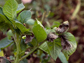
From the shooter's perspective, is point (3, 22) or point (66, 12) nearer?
point (3, 22)

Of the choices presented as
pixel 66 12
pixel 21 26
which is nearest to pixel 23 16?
pixel 21 26

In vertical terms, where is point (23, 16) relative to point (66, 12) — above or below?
above

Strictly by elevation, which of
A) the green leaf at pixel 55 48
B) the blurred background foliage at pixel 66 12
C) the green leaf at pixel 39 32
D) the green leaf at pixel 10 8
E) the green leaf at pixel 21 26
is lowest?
the blurred background foliage at pixel 66 12

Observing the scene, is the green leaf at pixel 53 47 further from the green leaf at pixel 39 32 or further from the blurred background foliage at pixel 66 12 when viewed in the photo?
the blurred background foliage at pixel 66 12

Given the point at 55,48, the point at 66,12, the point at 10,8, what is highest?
the point at 10,8

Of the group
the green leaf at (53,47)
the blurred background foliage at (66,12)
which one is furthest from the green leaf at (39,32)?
the blurred background foliage at (66,12)

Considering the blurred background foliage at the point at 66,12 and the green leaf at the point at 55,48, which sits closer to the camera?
the green leaf at the point at 55,48

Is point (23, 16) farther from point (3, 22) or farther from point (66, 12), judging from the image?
point (66, 12)

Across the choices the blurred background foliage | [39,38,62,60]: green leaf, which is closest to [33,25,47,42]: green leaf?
[39,38,62,60]: green leaf

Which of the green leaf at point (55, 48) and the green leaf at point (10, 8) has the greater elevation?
the green leaf at point (10, 8)
